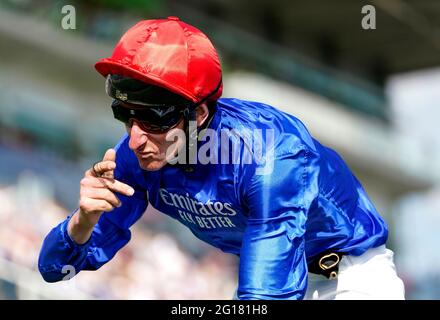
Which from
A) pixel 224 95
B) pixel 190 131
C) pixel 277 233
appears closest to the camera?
pixel 277 233

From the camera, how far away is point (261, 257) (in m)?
2.61

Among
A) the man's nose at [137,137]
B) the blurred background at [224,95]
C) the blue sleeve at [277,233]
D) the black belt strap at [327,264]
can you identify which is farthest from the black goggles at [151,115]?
the blurred background at [224,95]

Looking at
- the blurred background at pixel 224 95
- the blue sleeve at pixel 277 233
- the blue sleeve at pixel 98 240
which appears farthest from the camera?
the blurred background at pixel 224 95

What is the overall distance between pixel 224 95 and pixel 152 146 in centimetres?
1299

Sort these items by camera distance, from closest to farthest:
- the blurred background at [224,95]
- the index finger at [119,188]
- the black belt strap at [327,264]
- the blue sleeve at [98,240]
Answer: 1. the index finger at [119,188]
2. the blue sleeve at [98,240]
3. the black belt strap at [327,264]
4. the blurred background at [224,95]

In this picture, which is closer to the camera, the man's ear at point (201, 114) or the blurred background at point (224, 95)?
the man's ear at point (201, 114)

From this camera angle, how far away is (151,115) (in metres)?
2.76

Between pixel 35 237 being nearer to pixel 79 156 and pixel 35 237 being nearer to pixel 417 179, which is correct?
pixel 79 156

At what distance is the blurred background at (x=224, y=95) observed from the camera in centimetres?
905

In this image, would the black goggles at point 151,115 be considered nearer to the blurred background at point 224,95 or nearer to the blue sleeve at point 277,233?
the blue sleeve at point 277,233

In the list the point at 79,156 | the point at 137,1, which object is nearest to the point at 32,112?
the point at 79,156

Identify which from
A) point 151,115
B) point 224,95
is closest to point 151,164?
point 151,115

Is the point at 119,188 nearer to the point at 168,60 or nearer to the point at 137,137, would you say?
the point at 137,137

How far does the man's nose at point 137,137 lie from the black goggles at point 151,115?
13 millimetres
